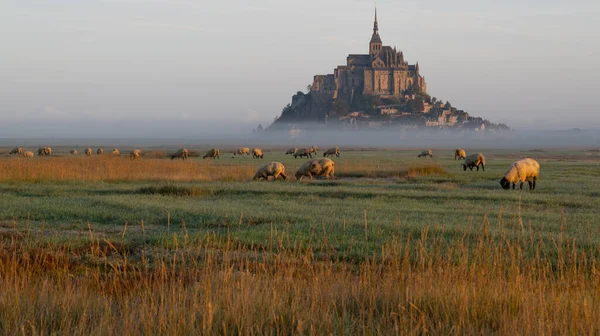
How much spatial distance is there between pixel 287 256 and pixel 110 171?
20.2m

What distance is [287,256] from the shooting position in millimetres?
9984

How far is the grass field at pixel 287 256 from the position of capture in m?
5.82

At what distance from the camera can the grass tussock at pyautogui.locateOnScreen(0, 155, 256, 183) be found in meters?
25.4

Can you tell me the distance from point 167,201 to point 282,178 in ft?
38.7

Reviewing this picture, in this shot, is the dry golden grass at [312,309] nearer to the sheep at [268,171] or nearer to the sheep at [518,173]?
the sheep at [518,173]

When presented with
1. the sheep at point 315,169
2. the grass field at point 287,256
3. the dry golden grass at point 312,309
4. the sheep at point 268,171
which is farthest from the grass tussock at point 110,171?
the dry golden grass at point 312,309

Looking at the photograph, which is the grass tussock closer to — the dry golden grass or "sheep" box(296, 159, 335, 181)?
"sheep" box(296, 159, 335, 181)

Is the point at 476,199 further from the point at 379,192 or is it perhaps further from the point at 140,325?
the point at 140,325

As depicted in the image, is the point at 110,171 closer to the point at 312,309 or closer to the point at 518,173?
the point at 518,173

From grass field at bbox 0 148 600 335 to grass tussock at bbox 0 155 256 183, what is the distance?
0.52 feet

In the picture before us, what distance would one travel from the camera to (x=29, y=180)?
24.4 m

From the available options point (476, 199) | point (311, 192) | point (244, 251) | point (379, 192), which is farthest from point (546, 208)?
point (244, 251)

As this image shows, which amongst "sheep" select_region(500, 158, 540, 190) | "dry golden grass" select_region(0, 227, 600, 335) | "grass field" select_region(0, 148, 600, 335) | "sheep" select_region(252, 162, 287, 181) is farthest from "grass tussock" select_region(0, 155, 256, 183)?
"dry golden grass" select_region(0, 227, 600, 335)

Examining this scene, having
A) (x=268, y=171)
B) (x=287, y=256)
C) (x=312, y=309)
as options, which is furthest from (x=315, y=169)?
(x=312, y=309)
